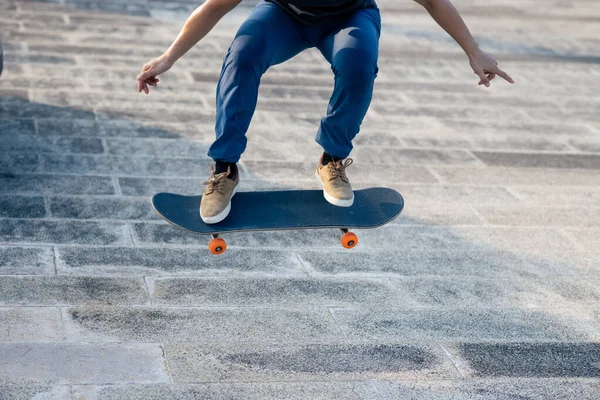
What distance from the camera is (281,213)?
4.86 metres

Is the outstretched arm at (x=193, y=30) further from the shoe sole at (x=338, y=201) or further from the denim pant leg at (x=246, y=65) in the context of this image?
the shoe sole at (x=338, y=201)

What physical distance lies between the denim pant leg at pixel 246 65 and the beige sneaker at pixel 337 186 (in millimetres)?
571

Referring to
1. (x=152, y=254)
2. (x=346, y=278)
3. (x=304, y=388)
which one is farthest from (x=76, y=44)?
(x=304, y=388)

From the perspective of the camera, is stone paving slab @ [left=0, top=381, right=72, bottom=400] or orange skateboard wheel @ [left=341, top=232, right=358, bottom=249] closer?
stone paving slab @ [left=0, top=381, right=72, bottom=400]

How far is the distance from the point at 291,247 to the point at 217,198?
140 centimetres

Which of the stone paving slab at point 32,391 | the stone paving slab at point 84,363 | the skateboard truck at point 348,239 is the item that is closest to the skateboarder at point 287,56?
the skateboard truck at point 348,239

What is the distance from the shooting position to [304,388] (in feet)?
14.3

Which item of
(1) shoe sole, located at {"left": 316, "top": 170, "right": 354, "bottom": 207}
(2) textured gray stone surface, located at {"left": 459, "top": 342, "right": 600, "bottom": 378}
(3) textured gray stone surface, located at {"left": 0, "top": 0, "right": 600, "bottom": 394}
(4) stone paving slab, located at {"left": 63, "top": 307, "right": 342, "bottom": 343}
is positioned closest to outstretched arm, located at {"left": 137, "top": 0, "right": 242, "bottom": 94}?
(1) shoe sole, located at {"left": 316, "top": 170, "right": 354, "bottom": 207}

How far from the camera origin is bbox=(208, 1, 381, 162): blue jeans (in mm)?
4500

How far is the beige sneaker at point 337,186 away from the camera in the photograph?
4957 millimetres

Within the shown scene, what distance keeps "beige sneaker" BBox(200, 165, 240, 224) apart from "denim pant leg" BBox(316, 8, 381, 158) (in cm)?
60

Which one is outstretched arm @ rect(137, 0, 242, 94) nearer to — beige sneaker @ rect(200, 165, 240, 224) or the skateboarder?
the skateboarder

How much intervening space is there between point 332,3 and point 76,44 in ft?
21.7

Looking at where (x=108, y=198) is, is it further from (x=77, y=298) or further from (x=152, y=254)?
(x=77, y=298)
